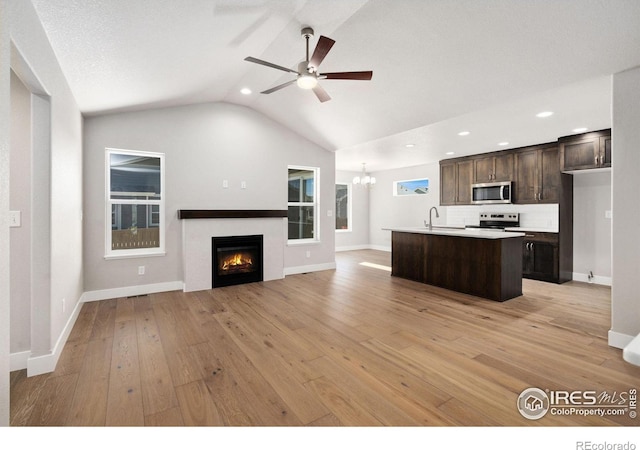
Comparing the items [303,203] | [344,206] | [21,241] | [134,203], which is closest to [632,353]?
[21,241]

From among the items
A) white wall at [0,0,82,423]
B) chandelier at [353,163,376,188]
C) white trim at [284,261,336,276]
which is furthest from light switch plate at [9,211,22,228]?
chandelier at [353,163,376,188]

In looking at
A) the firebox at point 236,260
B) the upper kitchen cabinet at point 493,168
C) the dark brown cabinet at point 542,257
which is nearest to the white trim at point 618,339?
the dark brown cabinet at point 542,257

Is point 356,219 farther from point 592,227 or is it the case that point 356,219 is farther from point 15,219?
point 15,219

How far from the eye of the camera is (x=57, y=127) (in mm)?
2527

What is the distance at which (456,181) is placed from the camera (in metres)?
6.86

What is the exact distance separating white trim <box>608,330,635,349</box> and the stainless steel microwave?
11.6 ft

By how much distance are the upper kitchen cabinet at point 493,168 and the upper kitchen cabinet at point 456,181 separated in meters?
0.17

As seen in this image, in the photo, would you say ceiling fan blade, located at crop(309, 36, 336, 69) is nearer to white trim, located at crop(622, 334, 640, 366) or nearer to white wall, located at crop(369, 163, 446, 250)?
white trim, located at crop(622, 334, 640, 366)

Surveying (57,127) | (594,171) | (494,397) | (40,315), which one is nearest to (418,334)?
(494,397)

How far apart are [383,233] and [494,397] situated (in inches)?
297

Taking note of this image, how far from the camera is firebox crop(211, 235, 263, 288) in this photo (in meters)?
4.87

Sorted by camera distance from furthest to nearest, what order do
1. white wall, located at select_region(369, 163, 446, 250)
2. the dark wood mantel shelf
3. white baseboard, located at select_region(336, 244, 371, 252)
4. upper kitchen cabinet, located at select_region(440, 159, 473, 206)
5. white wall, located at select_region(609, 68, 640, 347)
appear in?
white baseboard, located at select_region(336, 244, 371, 252)
white wall, located at select_region(369, 163, 446, 250)
upper kitchen cabinet, located at select_region(440, 159, 473, 206)
the dark wood mantel shelf
white wall, located at select_region(609, 68, 640, 347)

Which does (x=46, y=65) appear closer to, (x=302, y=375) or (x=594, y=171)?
(x=302, y=375)

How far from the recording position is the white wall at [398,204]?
7930 mm
